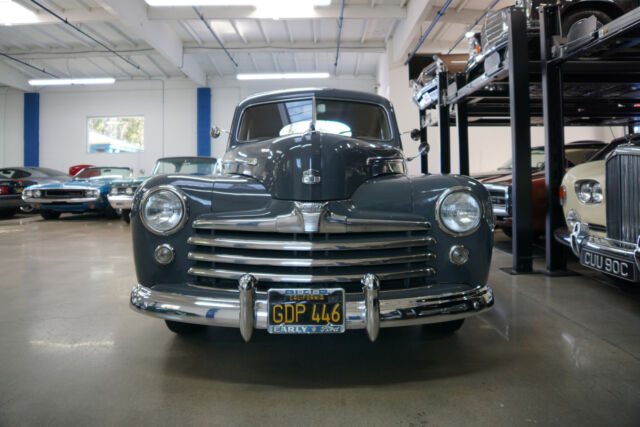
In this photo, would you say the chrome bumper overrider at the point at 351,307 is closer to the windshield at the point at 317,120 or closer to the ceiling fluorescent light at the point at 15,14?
the windshield at the point at 317,120

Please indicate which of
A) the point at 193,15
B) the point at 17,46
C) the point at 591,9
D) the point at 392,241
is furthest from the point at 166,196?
the point at 17,46

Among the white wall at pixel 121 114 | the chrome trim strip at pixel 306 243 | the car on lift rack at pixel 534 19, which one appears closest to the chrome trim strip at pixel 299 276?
the chrome trim strip at pixel 306 243

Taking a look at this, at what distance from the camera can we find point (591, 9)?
3.92 meters

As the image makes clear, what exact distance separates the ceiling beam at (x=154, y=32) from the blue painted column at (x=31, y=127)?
6820mm

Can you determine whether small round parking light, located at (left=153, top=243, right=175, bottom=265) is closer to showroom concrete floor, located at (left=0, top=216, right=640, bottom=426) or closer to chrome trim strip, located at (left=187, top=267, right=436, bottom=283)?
chrome trim strip, located at (left=187, top=267, right=436, bottom=283)

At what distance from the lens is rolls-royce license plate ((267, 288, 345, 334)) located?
63.4 inches

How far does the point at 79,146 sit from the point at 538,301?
17.0m

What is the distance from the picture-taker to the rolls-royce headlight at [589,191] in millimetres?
2850

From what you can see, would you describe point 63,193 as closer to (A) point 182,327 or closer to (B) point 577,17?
(A) point 182,327

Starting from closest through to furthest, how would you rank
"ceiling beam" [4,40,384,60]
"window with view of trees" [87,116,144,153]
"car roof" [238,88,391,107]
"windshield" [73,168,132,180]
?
"car roof" [238,88,391,107] < "windshield" [73,168,132,180] < "ceiling beam" [4,40,384,60] < "window with view of trees" [87,116,144,153]

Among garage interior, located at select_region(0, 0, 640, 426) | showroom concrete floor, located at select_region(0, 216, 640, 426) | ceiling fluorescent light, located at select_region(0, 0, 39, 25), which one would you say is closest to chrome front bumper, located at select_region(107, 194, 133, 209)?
garage interior, located at select_region(0, 0, 640, 426)

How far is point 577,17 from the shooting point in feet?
12.5

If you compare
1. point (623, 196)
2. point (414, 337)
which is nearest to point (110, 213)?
point (414, 337)

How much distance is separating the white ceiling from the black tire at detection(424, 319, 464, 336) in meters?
7.78
